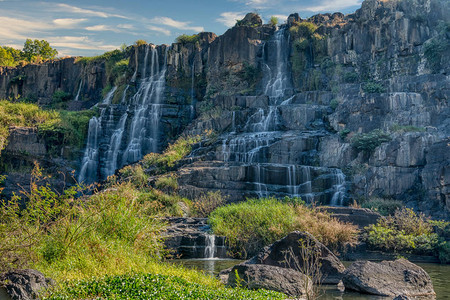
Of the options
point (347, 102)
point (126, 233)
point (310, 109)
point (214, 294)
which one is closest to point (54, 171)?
point (310, 109)

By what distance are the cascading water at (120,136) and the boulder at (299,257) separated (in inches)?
838

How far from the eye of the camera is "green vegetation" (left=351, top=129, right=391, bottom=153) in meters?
23.1

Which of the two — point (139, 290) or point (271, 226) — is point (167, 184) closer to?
point (271, 226)

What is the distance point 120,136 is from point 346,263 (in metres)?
21.9

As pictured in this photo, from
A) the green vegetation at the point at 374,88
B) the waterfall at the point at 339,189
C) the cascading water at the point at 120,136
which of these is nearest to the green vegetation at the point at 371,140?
the waterfall at the point at 339,189

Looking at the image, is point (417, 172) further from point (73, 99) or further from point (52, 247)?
point (73, 99)

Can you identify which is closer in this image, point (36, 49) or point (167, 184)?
point (167, 184)

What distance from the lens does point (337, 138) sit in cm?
2506

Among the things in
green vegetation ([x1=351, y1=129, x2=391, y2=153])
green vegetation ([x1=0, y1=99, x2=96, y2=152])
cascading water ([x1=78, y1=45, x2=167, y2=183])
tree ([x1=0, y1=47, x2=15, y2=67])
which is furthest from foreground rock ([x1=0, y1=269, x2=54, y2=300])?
tree ([x1=0, y1=47, x2=15, y2=67])

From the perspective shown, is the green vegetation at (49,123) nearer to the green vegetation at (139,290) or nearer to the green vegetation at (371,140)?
the green vegetation at (371,140)

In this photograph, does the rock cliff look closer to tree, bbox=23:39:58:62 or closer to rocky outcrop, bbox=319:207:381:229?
rocky outcrop, bbox=319:207:381:229

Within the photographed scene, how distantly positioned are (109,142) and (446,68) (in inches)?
890

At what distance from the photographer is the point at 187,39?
39.6 meters

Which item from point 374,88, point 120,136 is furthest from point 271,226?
point 120,136
